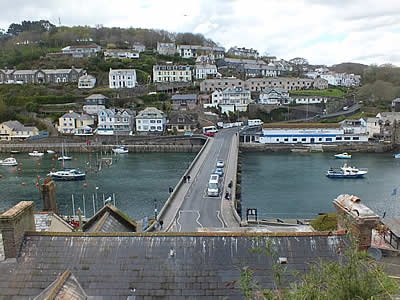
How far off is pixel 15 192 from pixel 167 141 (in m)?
24.7

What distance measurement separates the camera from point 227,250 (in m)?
5.47

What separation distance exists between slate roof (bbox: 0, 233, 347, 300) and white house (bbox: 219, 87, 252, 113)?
184 feet

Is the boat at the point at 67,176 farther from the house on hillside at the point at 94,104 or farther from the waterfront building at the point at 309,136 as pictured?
the house on hillside at the point at 94,104

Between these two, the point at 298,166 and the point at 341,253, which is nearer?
the point at 341,253

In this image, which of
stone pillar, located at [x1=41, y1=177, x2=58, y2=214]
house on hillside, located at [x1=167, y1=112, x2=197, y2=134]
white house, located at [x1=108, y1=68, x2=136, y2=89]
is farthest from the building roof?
white house, located at [x1=108, y1=68, x2=136, y2=89]

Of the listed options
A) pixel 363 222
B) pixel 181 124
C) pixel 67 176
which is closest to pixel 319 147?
pixel 181 124

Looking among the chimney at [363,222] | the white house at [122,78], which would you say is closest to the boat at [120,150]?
the white house at [122,78]

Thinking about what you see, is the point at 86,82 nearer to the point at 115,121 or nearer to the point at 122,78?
the point at 122,78

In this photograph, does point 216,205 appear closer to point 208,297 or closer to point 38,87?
point 208,297

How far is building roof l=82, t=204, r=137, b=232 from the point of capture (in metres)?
7.67

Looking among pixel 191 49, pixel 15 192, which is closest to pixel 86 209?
pixel 15 192

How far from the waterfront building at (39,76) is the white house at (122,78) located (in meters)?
9.35

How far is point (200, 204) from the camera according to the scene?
20.3 meters

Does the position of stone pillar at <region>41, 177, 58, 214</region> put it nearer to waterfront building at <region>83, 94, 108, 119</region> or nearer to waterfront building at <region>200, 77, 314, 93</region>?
waterfront building at <region>83, 94, 108, 119</region>
